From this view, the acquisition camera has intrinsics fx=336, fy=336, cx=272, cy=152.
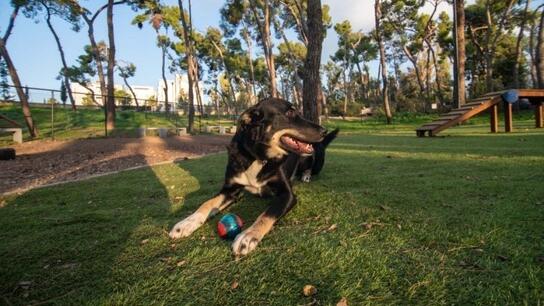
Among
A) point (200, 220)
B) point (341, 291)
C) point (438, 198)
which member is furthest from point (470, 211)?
point (200, 220)

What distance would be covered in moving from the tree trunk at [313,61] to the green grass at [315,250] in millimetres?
5243

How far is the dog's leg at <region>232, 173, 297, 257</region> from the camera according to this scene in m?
2.21

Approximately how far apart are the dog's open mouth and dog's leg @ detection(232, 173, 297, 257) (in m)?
0.36

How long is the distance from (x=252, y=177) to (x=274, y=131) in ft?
1.74

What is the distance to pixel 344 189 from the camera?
384 cm

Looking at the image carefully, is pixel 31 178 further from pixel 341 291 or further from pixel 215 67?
pixel 215 67

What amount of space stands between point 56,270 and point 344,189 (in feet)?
9.20

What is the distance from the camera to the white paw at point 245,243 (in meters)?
2.17

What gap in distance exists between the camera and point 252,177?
3.44 m

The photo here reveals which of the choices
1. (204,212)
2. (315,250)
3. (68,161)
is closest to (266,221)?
(315,250)

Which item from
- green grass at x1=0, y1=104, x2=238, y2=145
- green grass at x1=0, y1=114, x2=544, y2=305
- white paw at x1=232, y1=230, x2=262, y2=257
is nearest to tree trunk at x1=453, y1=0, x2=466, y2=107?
green grass at x1=0, y1=114, x2=544, y2=305

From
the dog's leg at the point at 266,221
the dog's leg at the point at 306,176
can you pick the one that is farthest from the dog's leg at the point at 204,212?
the dog's leg at the point at 306,176

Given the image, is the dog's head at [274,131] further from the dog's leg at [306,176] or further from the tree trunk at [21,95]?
the tree trunk at [21,95]

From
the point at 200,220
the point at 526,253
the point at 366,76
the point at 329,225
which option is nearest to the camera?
A: the point at 526,253
